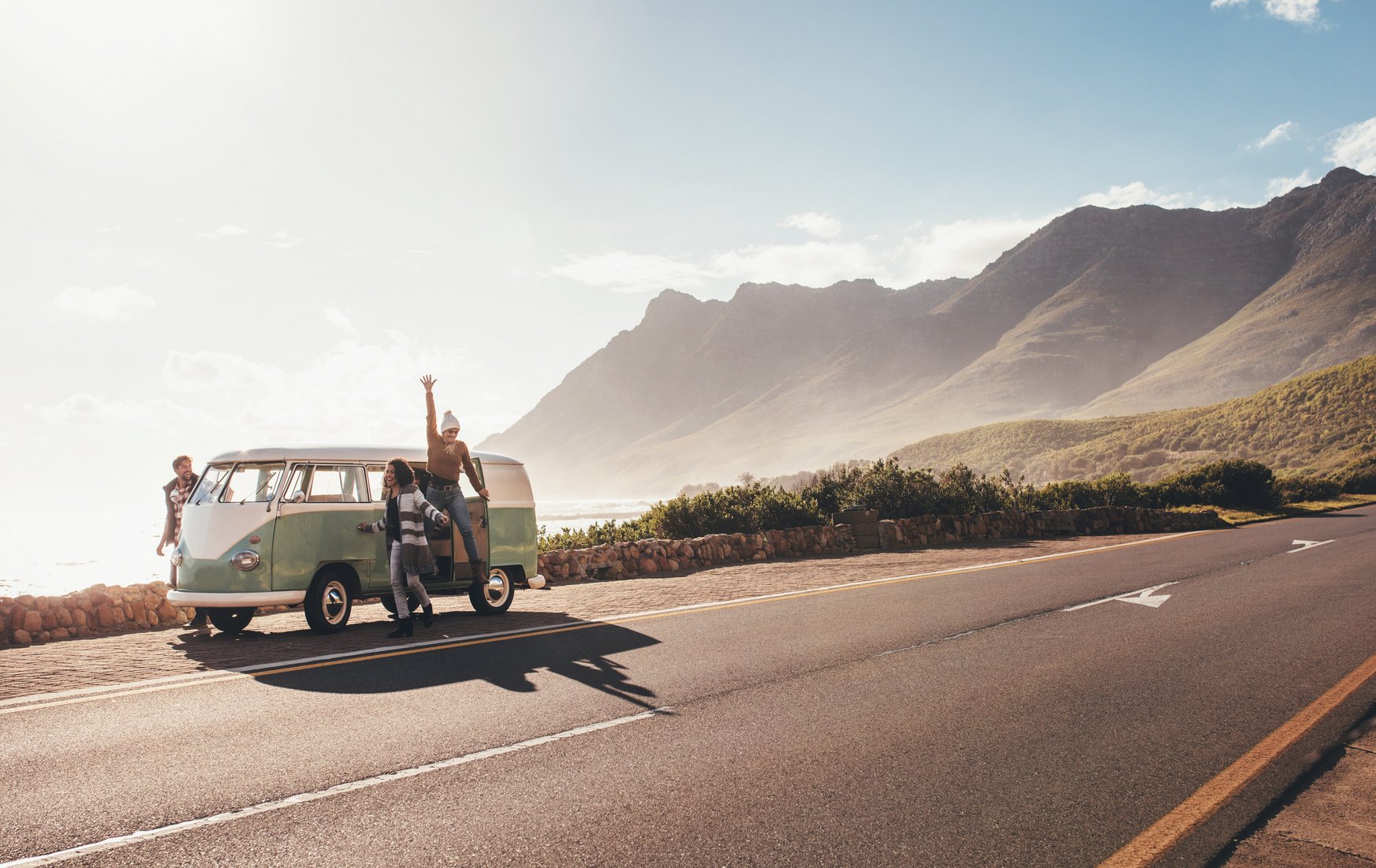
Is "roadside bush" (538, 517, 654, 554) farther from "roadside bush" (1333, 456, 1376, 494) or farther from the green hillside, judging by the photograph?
the green hillside

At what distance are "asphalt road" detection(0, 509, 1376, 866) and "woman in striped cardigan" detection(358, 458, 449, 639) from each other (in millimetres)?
1170

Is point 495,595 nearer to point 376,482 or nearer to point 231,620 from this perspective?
point 376,482

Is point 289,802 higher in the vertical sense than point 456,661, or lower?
lower

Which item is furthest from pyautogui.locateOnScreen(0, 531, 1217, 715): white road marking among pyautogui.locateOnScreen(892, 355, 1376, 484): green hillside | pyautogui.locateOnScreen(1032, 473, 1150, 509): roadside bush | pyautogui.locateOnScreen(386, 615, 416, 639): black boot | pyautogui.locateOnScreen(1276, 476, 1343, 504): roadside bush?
pyautogui.locateOnScreen(892, 355, 1376, 484): green hillside

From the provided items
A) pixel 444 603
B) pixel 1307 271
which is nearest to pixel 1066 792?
pixel 444 603

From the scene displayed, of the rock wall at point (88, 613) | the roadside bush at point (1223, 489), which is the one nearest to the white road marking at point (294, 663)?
the rock wall at point (88, 613)

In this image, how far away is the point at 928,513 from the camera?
22.0 m

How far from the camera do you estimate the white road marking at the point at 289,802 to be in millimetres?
3619

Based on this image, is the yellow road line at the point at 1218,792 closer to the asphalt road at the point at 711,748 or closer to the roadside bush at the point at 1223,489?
the asphalt road at the point at 711,748

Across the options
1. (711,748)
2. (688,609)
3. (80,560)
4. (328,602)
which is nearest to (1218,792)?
(711,748)

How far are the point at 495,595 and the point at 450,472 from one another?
74.1 inches

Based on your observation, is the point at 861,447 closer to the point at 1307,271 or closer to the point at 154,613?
the point at 1307,271

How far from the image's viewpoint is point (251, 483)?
29.9ft

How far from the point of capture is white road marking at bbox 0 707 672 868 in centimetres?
362
